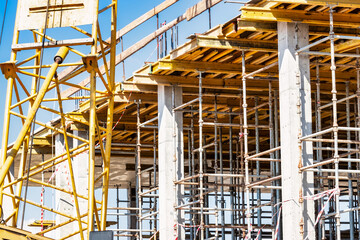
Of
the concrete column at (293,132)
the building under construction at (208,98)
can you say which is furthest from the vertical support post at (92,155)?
the concrete column at (293,132)

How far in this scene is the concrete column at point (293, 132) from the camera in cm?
1986

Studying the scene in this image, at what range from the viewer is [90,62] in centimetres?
2403

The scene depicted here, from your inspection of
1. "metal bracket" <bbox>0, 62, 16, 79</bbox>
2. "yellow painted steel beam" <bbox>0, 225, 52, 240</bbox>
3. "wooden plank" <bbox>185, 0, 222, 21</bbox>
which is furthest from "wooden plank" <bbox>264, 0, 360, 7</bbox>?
"metal bracket" <bbox>0, 62, 16, 79</bbox>

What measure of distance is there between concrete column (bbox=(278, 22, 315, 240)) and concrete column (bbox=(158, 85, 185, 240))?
705cm

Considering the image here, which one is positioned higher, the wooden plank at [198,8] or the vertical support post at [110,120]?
the wooden plank at [198,8]

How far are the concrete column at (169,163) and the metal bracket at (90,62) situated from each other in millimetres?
3795

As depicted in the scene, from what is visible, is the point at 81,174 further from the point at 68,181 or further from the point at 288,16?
the point at 288,16

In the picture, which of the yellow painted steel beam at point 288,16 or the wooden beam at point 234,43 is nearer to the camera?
the yellow painted steel beam at point 288,16

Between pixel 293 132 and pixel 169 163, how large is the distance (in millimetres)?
7632

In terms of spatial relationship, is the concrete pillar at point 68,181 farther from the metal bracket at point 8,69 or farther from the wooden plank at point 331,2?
the wooden plank at point 331,2

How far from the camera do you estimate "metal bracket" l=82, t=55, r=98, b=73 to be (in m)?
23.9

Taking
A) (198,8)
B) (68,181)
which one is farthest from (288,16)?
(68,181)

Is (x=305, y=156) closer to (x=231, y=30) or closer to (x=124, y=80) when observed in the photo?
(x=231, y=30)

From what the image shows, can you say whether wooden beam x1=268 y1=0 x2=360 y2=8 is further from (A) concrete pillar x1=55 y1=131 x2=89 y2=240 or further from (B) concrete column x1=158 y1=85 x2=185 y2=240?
(A) concrete pillar x1=55 y1=131 x2=89 y2=240
